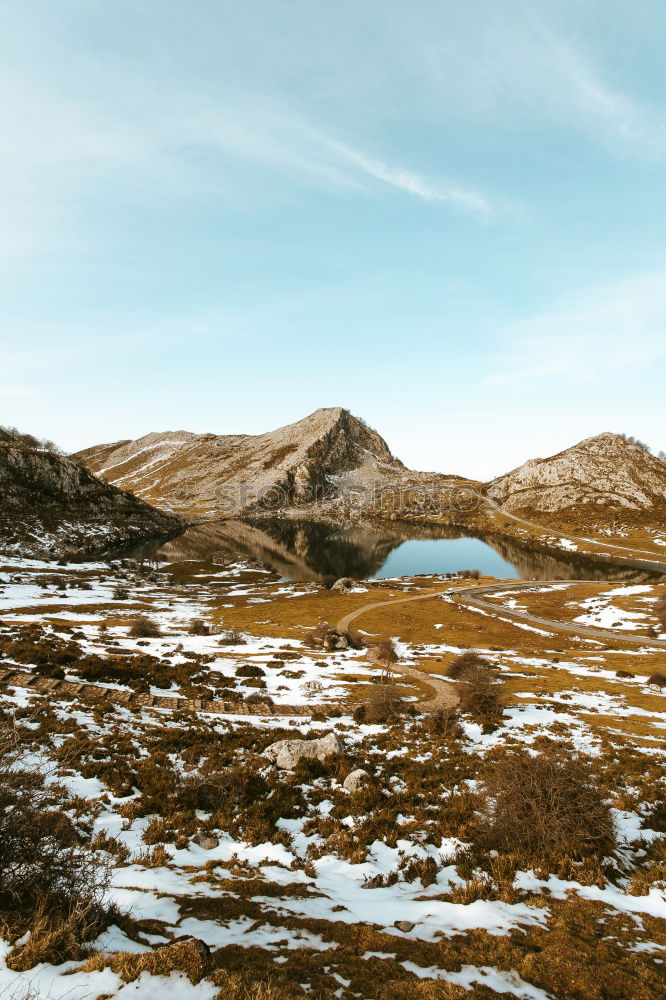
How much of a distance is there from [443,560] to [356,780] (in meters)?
150

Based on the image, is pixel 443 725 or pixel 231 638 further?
pixel 231 638

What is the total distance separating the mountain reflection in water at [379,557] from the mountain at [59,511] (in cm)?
1727

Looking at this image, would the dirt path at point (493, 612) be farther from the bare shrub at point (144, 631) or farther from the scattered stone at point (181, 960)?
the scattered stone at point (181, 960)

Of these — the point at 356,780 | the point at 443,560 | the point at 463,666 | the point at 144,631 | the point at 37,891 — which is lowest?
the point at 443,560

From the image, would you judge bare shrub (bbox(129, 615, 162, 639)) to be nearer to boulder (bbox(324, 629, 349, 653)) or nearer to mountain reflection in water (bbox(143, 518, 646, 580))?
boulder (bbox(324, 629, 349, 653))

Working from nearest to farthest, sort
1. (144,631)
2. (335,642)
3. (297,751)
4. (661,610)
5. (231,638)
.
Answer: (297,751)
(144,631)
(231,638)
(335,642)
(661,610)

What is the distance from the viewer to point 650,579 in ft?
415

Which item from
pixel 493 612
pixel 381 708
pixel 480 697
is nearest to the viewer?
pixel 381 708

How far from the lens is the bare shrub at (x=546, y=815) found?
1440cm

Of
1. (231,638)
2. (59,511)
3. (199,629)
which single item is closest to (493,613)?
(231,638)

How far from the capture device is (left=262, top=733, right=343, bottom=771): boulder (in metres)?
21.2

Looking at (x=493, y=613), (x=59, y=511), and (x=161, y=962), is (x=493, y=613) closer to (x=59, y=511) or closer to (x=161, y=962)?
(x=161, y=962)

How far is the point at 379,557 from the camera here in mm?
165625

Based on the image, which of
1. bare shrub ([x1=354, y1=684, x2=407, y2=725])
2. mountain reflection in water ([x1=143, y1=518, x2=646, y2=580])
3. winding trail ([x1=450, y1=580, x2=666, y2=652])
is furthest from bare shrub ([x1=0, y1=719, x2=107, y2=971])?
mountain reflection in water ([x1=143, y1=518, x2=646, y2=580])
